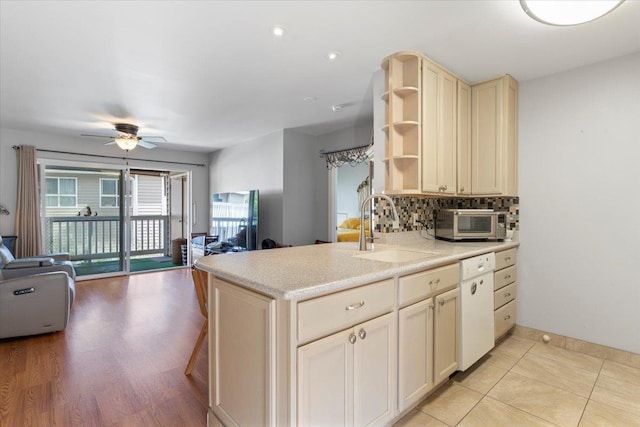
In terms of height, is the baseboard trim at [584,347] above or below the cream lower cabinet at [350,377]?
below

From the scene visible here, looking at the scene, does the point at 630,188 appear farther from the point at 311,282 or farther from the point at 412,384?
the point at 311,282

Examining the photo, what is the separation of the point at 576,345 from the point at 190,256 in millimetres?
6172

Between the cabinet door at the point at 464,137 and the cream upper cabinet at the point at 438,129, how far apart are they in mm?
79

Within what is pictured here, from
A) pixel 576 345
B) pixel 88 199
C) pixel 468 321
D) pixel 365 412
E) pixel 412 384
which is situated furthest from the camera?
pixel 88 199

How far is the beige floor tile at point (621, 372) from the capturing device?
7.25 ft

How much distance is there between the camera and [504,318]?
272cm

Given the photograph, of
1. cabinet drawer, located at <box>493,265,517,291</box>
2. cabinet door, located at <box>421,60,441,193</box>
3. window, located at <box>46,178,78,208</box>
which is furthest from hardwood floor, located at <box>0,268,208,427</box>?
→ window, located at <box>46,178,78,208</box>

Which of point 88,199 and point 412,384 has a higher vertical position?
point 88,199

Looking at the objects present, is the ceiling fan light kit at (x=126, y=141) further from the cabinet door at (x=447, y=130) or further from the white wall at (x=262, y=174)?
the cabinet door at (x=447, y=130)

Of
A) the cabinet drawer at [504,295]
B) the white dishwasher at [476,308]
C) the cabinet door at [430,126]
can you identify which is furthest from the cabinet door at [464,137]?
the cabinet drawer at [504,295]

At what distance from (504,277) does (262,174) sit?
3.75 metres

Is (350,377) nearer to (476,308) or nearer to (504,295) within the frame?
(476,308)

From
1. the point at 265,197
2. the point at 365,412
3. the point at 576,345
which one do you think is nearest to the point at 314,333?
the point at 365,412

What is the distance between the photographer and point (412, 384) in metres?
1.74
